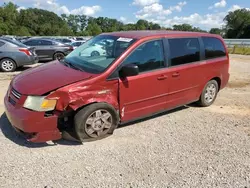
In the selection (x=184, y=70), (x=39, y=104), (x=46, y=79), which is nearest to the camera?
(x=39, y=104)

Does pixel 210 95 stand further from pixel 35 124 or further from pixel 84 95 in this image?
pixel 35 124

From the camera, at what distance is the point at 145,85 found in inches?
169

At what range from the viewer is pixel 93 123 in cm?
388

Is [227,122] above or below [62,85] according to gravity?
below

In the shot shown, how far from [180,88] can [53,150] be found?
2643 mm

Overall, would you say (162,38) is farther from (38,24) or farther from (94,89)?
(38,24)

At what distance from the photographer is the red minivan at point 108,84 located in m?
3.58

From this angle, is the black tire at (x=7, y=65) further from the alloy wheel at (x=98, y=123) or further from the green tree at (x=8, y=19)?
the green tree at (x=8, y=19)

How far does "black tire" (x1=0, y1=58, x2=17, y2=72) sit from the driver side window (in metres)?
7.25

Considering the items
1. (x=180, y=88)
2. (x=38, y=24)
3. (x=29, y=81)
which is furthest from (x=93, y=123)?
(x=38, y=24)

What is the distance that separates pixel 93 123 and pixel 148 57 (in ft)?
4.90

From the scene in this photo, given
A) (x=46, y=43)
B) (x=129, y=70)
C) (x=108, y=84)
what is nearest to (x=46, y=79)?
A: (x=108, y=84)

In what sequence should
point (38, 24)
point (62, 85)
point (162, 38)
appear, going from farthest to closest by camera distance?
1. point (38, 24)
2. point (162, 38)
3. point (62, 85)

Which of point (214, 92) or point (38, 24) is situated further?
point (38, 24)
